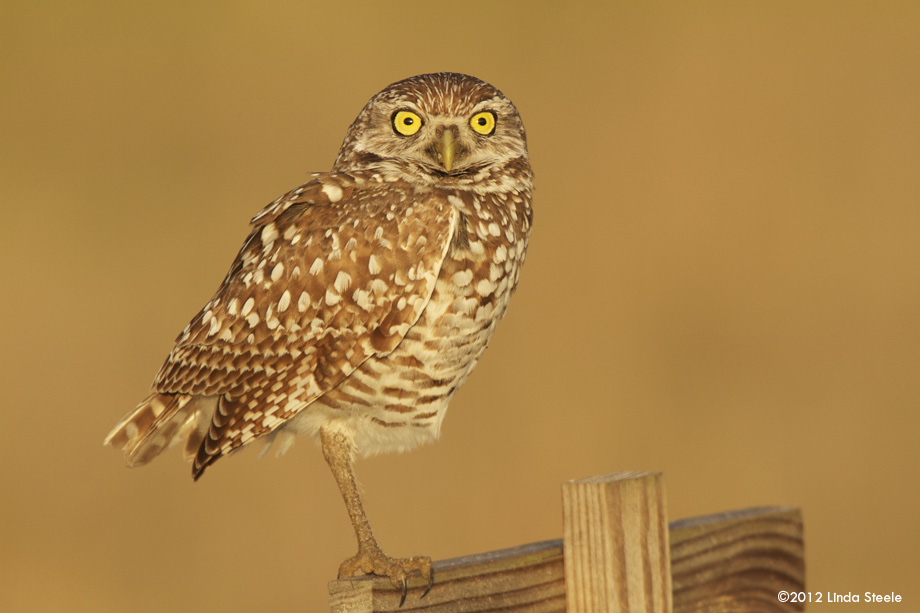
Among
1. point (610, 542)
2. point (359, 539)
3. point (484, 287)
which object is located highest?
point (484, 287)

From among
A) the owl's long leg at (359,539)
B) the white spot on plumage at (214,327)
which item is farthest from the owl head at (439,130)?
the owl's long leg at (359,539)

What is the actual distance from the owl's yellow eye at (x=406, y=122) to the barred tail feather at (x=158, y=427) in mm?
935

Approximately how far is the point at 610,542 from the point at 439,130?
4.45 ft

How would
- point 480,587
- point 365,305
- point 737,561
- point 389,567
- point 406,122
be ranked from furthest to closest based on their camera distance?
point 406,122 → point 365,305 → point 737,561 → point 389,567 → point 480,587

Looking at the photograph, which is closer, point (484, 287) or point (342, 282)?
point (342, 282)

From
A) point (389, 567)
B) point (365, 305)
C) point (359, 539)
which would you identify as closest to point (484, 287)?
point (365, 305)

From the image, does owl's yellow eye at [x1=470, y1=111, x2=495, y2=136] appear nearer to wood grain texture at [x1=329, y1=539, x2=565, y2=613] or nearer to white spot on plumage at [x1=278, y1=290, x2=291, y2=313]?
white spot on plumage at [x1=278, y1=290, x2=291, y2=313]

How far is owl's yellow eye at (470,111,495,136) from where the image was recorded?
10.1 ft

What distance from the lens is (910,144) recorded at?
6535 mm

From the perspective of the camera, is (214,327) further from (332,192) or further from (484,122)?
(484,122)

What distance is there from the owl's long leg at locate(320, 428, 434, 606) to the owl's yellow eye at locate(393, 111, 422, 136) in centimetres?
86

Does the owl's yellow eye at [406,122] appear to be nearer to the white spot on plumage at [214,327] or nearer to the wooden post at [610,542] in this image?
the white spot on plumage at [214,327]

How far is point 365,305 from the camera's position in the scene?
2717 mm

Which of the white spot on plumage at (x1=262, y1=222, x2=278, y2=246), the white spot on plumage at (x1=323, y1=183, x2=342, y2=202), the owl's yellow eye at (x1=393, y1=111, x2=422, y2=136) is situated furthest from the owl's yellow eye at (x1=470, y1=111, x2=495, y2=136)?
the white spot on plumage at (x1=262, y1=222, x2=278, y2=246)
